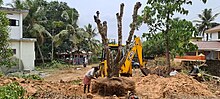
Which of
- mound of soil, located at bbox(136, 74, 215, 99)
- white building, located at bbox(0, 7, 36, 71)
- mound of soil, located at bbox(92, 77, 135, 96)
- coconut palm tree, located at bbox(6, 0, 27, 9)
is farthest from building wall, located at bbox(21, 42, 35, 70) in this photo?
mound of soil, located at bbox(92, 77, 135, 96)

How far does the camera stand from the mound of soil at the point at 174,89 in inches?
466

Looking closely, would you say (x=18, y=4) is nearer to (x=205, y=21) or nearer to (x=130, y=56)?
(x=130, y=56)

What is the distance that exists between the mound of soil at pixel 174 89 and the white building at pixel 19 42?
1542 cm

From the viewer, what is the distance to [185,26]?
1547 centimetres

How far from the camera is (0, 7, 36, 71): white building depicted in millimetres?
26359

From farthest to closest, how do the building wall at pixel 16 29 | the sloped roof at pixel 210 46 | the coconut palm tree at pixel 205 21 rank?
the coconut palm tree at pixel 205 21, the sloped roof at pixel 210 46, the building wall at pixel 16 29

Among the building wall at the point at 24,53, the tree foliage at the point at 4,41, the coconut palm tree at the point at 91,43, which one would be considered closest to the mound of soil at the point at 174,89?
the tree foliage at the point at 4,41

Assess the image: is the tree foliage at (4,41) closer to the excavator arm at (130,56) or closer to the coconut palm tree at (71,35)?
the excavator arm at (130,56)

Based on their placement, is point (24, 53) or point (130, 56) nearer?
point (130, 56)

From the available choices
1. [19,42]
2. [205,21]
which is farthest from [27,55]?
[205,21]

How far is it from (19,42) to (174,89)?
18.0 m

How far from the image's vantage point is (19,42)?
1043 inches

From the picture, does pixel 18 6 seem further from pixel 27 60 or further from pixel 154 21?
pixel 154 21

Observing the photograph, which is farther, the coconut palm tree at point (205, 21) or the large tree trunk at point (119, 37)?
the coconut palm tree at point (205, 21)
